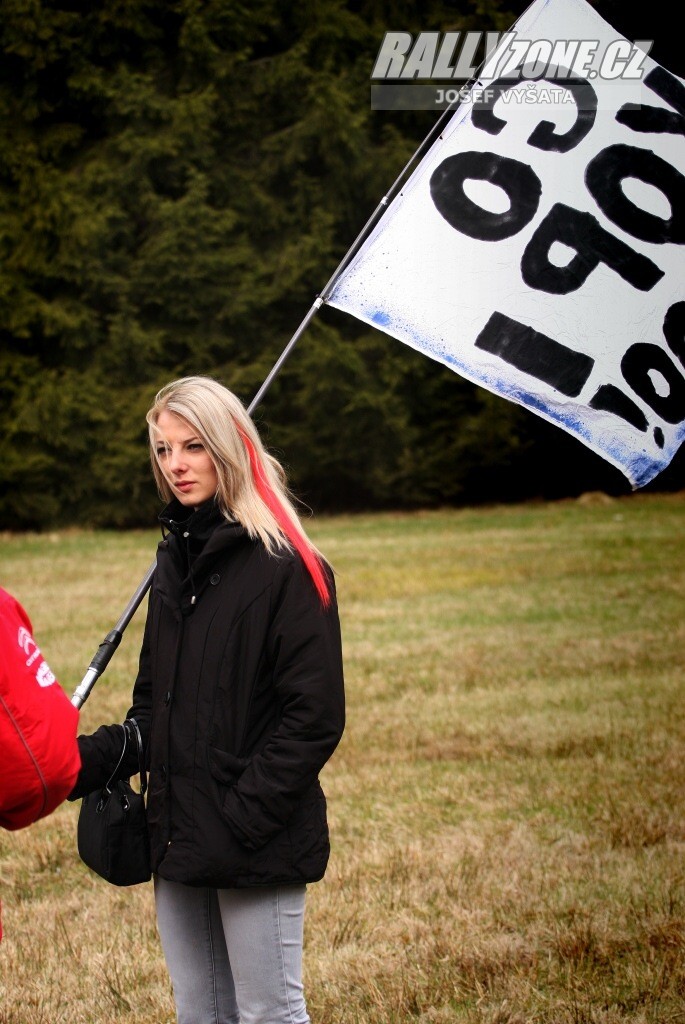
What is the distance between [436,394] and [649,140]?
18.7 m

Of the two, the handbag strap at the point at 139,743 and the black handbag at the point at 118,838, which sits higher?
the handbag strap at the point at 139,743

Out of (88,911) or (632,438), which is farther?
(88,911)

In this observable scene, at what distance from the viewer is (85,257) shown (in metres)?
Answer: 20.2

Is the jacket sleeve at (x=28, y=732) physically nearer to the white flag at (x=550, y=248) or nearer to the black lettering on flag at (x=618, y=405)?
the white flag at (x=550, y=248)

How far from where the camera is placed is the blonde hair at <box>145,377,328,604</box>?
262 cm

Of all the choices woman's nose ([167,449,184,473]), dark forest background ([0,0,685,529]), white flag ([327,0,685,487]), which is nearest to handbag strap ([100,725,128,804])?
woman's nose ([167,449,184,473])

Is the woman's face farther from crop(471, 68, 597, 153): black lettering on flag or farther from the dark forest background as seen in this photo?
the dark forest background

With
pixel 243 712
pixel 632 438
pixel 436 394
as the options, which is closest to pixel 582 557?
pixel 436 394

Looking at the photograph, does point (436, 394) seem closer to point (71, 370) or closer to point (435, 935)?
point (71, 370)

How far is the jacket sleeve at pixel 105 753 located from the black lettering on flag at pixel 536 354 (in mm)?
1485

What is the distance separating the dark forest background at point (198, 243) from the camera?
788 inches

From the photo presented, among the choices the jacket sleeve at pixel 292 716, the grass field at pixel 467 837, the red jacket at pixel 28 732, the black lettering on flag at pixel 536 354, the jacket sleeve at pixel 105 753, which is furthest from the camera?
the grass field at pixel 467 837

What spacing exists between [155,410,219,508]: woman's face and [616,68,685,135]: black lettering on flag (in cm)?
189

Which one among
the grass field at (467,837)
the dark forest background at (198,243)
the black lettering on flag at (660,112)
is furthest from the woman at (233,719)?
the dark forest background at (198,243)
